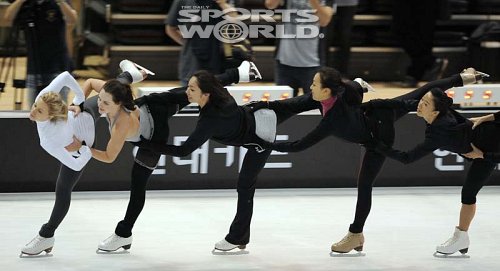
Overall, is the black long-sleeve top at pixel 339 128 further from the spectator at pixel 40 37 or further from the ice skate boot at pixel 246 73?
the spectator at pixel 40 37

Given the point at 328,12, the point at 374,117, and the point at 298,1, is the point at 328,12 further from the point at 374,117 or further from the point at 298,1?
the point at 374,117

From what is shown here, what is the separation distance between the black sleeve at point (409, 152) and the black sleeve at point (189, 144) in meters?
1.14

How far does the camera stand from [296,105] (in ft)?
26.1

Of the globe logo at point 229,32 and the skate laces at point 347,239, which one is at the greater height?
the globe logo at point 229,32

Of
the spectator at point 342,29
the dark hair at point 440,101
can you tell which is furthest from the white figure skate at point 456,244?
the spectator at point 342,29

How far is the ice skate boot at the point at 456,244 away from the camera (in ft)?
26.5

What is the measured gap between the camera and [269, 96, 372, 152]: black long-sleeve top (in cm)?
763

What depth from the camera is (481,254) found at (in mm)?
8164

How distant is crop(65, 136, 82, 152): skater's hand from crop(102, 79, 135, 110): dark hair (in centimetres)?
39

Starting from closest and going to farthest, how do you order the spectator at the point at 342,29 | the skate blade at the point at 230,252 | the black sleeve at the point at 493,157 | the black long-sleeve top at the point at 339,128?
the black long-sleeve top at the point at 339,128
the black sleeve at the point at 493,157
the skate blade at the point at 230,252
the spectator at the point at 342,29

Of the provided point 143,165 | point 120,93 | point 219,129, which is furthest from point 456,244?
point 120,93

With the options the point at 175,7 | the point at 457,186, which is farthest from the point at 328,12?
the point at 457,186

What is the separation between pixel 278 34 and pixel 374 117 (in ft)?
7.36

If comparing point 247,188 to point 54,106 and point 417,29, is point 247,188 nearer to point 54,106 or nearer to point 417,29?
point 54,106
